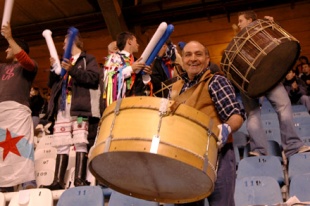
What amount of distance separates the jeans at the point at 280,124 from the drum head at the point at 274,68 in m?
0.34

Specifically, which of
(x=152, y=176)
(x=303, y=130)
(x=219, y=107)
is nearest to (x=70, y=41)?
(x=219, y=107)

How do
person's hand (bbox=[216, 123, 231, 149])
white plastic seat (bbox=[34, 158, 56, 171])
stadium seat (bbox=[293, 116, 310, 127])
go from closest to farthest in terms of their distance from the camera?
Answer: person's hand (bbox=[216, 123, 231, 149])
white plastic seat (bbox=[34, 158, 56, 171])
stadium seat (bbox=[293, 116, 310, 127])

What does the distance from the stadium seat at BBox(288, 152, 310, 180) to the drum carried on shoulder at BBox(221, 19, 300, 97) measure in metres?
0.54

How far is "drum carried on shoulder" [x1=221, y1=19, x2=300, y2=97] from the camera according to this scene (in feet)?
9.87

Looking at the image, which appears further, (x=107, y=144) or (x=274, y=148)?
(x=274, y=148)

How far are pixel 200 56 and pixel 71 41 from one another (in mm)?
1585

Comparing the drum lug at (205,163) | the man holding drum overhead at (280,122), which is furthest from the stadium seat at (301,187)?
the drum lug at (205,163)

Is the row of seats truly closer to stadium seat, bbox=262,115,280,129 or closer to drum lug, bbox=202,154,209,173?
stadium seat, bbox=262,115,280,129

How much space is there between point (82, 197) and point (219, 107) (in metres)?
1.39

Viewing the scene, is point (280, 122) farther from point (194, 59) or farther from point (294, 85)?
point (294, 85)

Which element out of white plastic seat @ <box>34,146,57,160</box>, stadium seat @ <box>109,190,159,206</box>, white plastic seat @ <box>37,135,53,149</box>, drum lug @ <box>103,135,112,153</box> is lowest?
stadium seat @ <box>109,190,159,206</box>

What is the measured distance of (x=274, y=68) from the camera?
3.21 m

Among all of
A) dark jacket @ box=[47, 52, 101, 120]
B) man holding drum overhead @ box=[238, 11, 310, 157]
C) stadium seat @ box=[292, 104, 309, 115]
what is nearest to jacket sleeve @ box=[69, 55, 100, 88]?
dark jacket @ box=[47, 52, 101, 120]

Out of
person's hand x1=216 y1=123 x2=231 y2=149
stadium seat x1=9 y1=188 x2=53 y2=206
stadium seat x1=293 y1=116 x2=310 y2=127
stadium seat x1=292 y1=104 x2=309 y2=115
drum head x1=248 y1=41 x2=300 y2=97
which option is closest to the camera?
person's hand x1=216 y1=123 x2=231 y2=149
